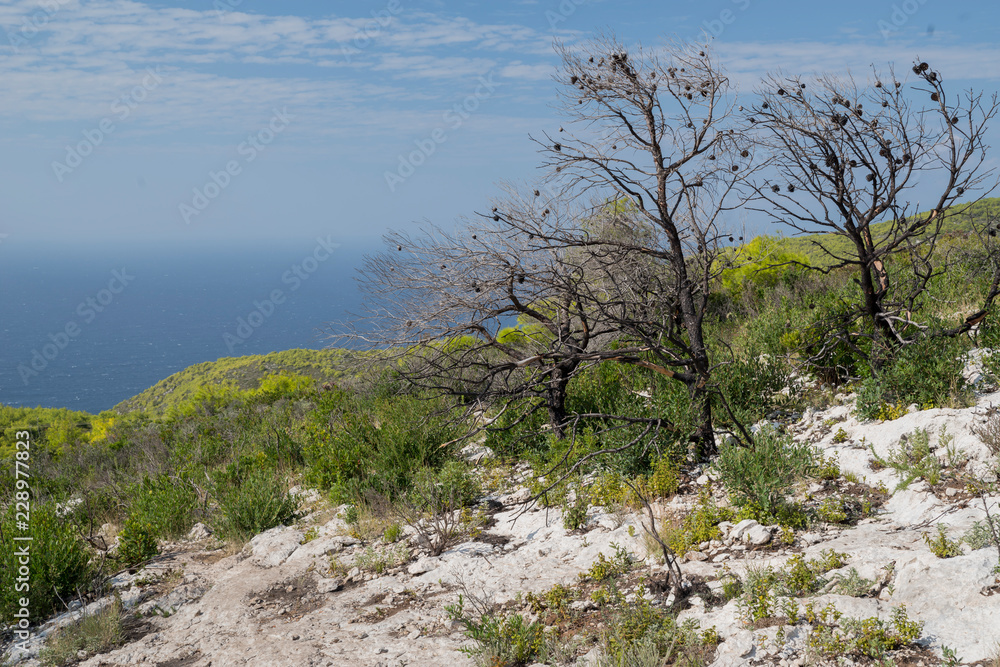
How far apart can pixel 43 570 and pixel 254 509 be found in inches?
77.5

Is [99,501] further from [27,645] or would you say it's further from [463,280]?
[463,280]

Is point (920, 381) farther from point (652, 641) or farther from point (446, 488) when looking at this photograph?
point (446, 488)

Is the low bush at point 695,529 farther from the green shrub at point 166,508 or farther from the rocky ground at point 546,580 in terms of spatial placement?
the green shrub at point 166,508

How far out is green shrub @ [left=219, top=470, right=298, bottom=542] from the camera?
677 centimetres

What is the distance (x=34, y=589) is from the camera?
5.27m

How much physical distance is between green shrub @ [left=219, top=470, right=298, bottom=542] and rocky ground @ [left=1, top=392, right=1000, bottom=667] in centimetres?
44

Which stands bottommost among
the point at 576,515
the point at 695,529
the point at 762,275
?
the point at 576,515

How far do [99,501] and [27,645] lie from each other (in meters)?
4.13

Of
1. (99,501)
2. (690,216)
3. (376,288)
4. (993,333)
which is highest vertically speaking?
(690,216)

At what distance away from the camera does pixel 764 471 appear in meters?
4.61

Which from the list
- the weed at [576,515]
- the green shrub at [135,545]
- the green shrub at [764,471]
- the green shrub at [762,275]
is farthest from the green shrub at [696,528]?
the green shrub at [762,275]

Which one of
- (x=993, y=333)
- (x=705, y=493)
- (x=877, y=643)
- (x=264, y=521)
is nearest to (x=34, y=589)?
(x=264, y=521)
